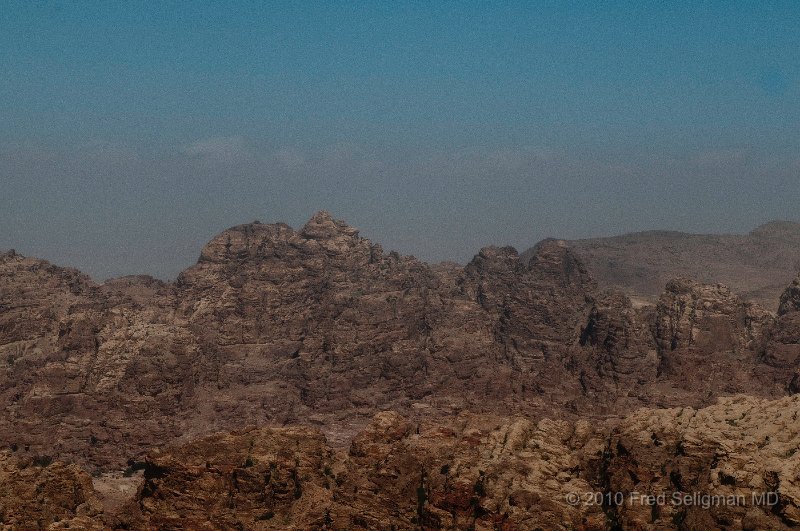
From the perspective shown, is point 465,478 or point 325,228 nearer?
point 465,478

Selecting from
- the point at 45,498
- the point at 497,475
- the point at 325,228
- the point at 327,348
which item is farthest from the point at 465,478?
the point at 325,228

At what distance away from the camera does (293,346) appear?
97.1m

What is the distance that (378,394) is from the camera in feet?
271

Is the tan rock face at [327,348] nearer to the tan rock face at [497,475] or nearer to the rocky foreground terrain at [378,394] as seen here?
the rocky foreground terrain at [378,394]

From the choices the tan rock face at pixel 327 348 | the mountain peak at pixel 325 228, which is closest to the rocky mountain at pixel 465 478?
the tan rock face at pixel 327 348

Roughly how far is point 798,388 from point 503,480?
5788 centimetres

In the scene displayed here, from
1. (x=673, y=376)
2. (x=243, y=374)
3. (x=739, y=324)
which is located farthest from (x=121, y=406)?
(x=739, y=324)

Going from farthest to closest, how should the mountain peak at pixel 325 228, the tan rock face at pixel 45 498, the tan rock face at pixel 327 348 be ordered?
the mountain peak at pixel 325 228 < the tan rock face at pixel 327 348 < the tan rock face at pixel 45 498

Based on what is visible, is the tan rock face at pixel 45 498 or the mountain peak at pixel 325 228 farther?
the mountain peak at pixel 325 228

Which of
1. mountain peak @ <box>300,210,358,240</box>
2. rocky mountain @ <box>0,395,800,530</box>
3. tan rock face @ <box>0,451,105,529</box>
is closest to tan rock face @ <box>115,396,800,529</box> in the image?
rocky mountain @ <box>0,395,800,530</box>

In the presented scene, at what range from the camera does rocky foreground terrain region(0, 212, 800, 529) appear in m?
27.6

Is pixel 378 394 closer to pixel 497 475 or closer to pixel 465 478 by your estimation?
pixel 465 478

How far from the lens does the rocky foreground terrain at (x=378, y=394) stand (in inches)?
1085

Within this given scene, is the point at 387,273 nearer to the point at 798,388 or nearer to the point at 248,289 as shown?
the point at 248,289
